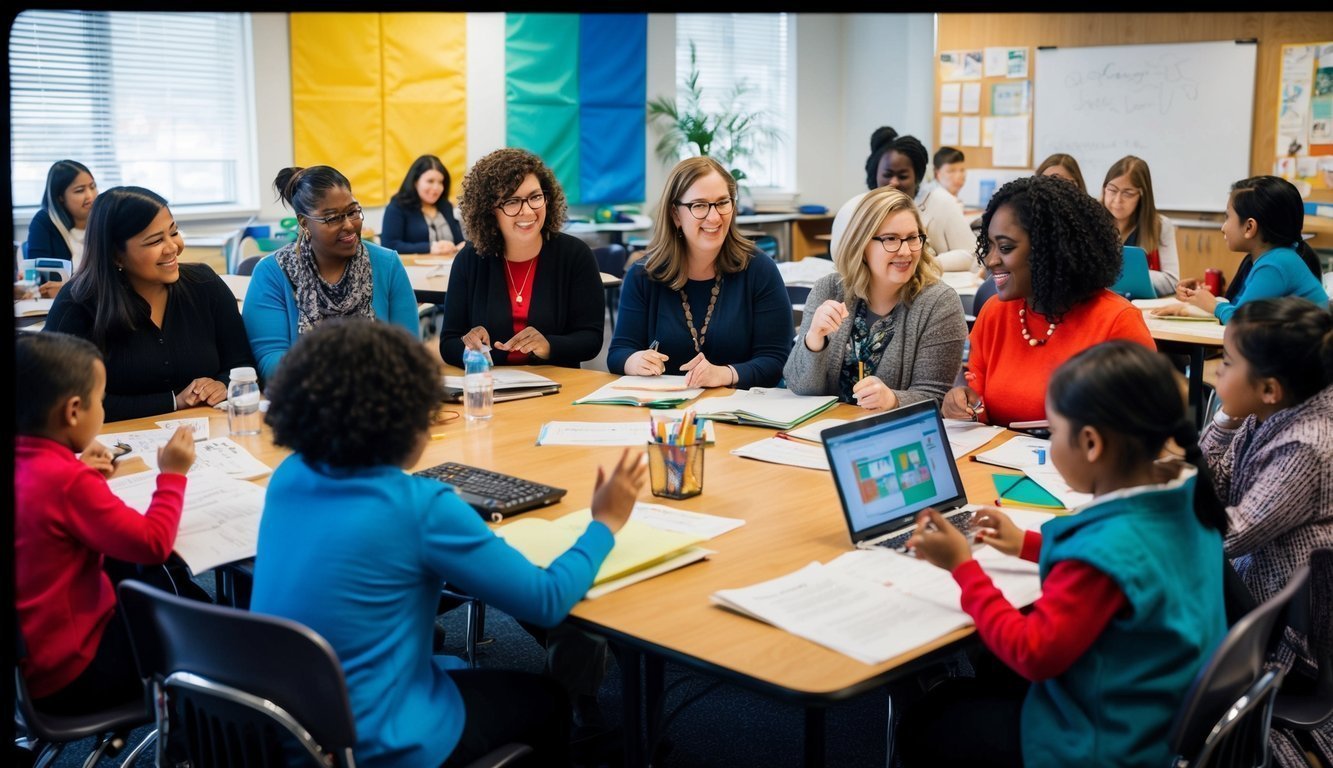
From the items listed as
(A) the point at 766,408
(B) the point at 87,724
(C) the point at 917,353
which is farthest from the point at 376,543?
(C) the point at 917,353

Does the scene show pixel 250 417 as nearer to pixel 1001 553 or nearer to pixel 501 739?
pixel 501 739

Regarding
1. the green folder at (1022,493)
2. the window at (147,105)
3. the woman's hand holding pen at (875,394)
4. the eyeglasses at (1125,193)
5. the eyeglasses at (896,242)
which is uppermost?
the window at (147,105)

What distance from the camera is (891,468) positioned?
1.94 meters

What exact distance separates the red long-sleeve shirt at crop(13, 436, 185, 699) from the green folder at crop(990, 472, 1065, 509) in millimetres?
1434

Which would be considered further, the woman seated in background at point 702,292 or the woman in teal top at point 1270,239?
the woman in teal top at point 1270,239

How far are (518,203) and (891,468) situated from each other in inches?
71.2

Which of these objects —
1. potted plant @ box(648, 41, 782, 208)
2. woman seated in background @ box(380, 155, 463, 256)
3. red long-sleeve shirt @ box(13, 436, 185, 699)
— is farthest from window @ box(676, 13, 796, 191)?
red long-sleeve shirt @ box(13, 436, 185, 699)

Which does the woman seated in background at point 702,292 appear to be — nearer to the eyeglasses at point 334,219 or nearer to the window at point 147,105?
the eyeglasses at point 334,219

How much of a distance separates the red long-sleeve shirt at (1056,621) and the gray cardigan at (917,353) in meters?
1.30

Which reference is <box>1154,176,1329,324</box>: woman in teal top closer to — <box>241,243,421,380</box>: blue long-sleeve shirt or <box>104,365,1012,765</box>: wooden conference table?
A: <box>104,365,1012,765</box>: wooden conference table

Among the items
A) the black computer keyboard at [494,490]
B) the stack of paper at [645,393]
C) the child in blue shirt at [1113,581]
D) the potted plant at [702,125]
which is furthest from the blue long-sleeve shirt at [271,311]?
the potted plant at [702,125]

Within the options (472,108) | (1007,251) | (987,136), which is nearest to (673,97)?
(472,108)

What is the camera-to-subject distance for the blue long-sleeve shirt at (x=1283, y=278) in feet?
12.5

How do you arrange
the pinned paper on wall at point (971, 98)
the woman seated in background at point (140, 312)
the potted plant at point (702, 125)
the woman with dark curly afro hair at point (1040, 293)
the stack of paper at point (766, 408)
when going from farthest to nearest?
the potted plant at point (702, 125) < the pinned paper on wall at point (971, 98) < the woman seated in background at point (140, 312) < the stack of paper at point (766, 408) < the woman with dark curly afro hair at point (1040, 293)
